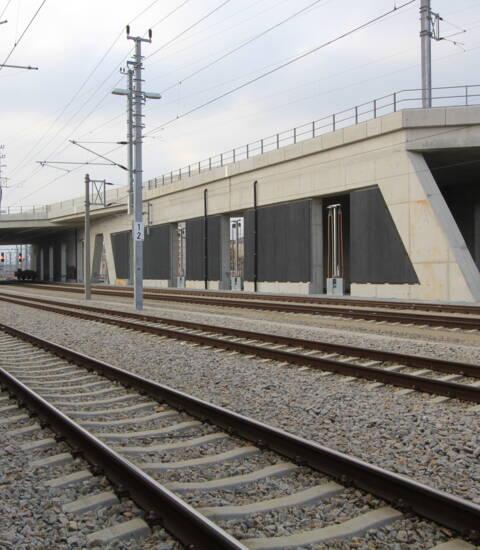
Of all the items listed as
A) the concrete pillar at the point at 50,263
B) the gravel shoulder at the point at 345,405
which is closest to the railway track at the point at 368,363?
the gravel shoulder at the point at 345,405

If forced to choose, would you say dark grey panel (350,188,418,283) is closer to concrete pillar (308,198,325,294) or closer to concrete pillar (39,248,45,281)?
concrete pillar (308,198,325,294)

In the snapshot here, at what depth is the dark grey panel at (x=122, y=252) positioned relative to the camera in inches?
2105

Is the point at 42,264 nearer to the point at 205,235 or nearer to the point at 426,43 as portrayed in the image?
the point at 205,235

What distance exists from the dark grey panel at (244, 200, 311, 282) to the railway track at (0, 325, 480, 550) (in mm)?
25296

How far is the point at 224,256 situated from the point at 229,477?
1369 inches

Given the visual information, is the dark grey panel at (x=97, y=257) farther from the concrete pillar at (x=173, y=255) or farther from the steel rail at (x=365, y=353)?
the steel rail at (x=365, y=353)

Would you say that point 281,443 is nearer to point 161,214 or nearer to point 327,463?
point 327,463

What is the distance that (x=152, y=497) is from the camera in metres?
4.09

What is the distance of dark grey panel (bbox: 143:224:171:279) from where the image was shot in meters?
47.0

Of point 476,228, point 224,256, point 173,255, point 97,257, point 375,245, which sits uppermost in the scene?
point 476,228

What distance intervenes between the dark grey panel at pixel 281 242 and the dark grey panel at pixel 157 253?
37.3 ft

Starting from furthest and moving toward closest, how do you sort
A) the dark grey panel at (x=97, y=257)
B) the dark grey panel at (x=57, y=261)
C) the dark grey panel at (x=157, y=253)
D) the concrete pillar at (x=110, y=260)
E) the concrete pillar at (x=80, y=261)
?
the dark grey panel at (x=57, y=261)
the concrete pillar at (x=80, y=261)
the dark grey panel at (x=97, y=257)
the concrete pillar at (x=110, y=260)
the dark grey panel at (x=157, y=253)

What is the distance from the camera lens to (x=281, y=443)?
533 cm

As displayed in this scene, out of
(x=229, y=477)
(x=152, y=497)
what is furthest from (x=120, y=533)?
(x=229, y=477)
